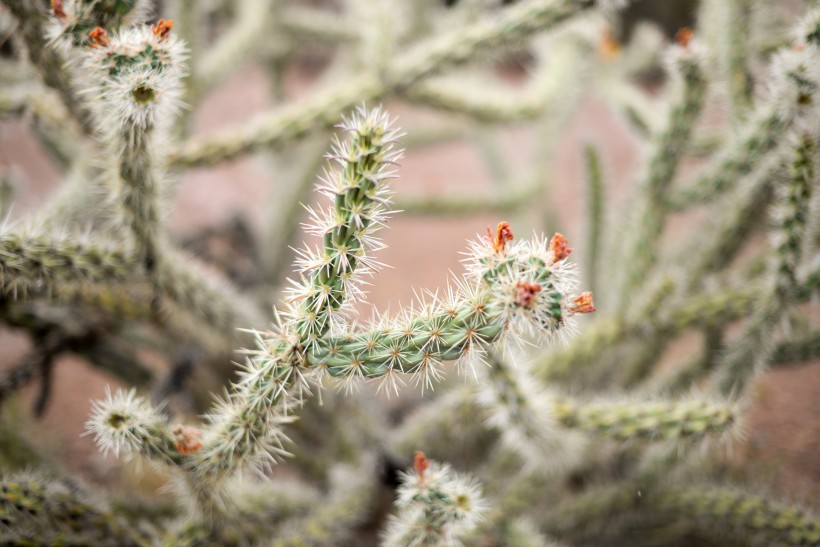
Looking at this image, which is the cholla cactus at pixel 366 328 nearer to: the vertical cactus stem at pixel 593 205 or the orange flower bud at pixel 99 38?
the orange flower bud at pixel 99 38

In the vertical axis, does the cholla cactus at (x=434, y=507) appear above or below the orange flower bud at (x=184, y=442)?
below

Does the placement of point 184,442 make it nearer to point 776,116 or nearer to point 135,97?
point 135,97

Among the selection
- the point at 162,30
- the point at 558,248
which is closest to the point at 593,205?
the point at 558,248

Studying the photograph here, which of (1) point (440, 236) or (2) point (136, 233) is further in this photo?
(1) point (440, 236)

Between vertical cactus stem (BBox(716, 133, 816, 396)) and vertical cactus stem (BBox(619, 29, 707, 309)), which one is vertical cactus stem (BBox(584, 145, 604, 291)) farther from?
vertical cactus stem (BBox(716, 133, 816, 396))

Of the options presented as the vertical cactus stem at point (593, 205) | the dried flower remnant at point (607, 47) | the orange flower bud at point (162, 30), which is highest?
the dried flower remnant at point (607, 47)

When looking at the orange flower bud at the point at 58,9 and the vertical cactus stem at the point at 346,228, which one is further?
the orange flower bud at the point at 58,9

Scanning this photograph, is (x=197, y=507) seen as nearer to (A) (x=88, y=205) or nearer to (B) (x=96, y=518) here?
(B) (x=96, y=518)

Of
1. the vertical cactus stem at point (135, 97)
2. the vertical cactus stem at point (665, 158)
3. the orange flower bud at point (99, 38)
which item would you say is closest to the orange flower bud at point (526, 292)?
the vertical cactus stem at point (135, 97)

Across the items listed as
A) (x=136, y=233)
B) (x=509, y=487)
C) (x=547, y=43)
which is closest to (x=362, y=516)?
(x=509, y=487)
